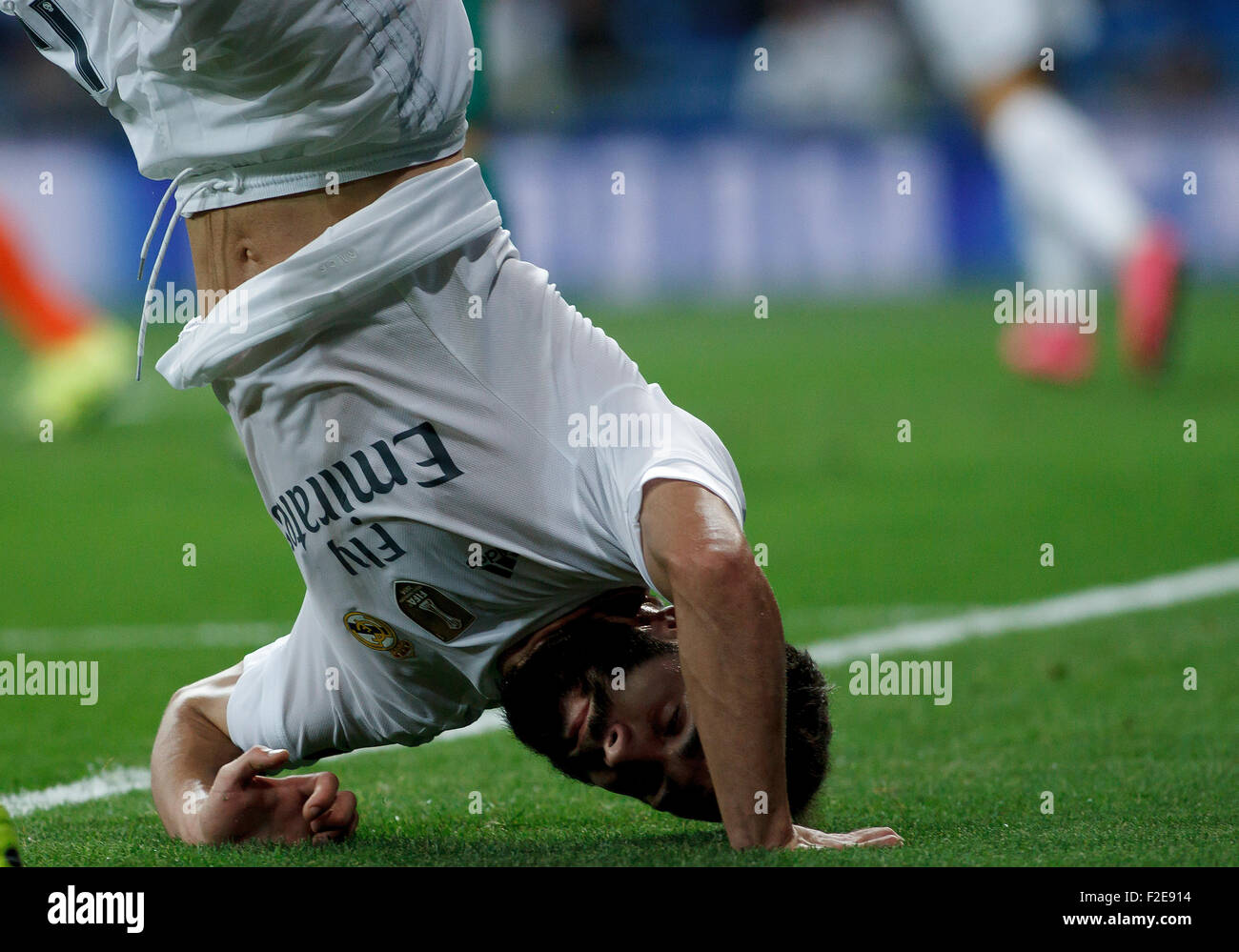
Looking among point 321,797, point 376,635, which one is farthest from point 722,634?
point 321,797

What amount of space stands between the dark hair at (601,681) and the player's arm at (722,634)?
0.27m

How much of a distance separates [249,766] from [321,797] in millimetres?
154

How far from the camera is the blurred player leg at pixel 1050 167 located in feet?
34.1

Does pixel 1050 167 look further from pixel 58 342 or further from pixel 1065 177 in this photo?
pixel 58 342

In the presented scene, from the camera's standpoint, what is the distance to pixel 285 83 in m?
3.12

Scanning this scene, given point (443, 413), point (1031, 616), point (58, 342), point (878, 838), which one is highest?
point (58, 342)

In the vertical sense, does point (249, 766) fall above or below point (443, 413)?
below

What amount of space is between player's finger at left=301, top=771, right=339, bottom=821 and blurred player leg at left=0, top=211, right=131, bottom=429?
7.59 meters

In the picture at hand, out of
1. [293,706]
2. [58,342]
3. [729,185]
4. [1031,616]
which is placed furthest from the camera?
[729,185]

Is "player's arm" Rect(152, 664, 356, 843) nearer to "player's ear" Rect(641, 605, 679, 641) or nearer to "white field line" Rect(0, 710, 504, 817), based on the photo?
"white field line" Rect(0, 710, 504, 817)

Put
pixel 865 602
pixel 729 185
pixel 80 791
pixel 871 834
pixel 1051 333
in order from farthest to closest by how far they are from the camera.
Result: pixel 729 185 → pixel 1051 333 → pixel 865 602 → pixel 80 791 → pixel 871 834

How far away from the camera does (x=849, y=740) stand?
452 cm

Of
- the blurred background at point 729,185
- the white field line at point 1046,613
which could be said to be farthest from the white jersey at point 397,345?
the blurred background at point 729,185
